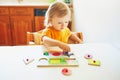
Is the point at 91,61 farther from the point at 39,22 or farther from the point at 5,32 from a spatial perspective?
the point at 5,32

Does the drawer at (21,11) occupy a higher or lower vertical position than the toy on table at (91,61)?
higher

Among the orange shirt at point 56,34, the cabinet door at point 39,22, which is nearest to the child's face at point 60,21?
the orange shirt at point 56,34

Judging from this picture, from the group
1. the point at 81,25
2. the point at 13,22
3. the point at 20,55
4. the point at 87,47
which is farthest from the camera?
the point at 13,22

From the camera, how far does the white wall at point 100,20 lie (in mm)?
1243

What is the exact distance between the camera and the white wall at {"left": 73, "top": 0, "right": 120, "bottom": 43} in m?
1.24

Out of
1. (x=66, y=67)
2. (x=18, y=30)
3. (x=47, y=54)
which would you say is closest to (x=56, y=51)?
(x=47, y=54)

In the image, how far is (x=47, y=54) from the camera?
930mm

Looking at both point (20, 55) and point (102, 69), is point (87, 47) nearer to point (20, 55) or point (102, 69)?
point (102, 69)

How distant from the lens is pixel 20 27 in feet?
9.31

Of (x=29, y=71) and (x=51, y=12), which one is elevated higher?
(x=51, y=12)

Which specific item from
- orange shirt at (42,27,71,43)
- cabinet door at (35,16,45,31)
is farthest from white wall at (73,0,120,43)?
cabinet door at (35,16,45,31)

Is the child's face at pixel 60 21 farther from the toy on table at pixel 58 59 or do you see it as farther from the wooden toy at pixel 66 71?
the wooden toy at pixel 66 71

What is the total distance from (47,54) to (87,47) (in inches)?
10.7

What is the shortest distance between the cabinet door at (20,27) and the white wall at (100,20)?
3.01 feet
